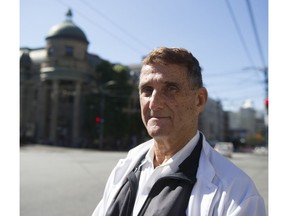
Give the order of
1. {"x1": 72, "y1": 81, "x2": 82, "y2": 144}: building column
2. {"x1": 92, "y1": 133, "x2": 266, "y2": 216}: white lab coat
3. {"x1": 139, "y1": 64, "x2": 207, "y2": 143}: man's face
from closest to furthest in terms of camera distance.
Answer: {"x1": 92, "y1": 133, "x2": 266, "y2": 216}: white lab coat
{"x1": 139, "y1": 64, "x2": 207, "y2": 143}: man's face
{"x1": 72, "y1": 81, "x2": 82, "y2": 144}: building column

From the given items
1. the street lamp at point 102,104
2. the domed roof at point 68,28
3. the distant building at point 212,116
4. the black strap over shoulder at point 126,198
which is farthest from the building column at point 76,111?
the black strap over shoulder at point 126,198

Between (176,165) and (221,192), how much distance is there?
8.5 inches

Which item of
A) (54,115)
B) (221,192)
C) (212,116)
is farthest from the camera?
(54,115)

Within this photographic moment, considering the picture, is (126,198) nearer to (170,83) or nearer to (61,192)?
(170,83)

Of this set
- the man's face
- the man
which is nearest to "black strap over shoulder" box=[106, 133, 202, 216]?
the man

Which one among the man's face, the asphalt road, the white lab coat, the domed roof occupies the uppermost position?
the domed roof

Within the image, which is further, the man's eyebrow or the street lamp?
the street lamp

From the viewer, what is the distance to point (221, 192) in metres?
1.09

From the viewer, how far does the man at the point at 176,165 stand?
1089 mm

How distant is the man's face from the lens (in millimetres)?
1252

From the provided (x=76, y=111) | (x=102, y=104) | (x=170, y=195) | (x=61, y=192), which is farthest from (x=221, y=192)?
(x=76, y=111)

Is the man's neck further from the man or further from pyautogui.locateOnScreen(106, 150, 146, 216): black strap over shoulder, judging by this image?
pyautogui.locateOnScreen(106, 150, 146, 216): black strap over shoulder

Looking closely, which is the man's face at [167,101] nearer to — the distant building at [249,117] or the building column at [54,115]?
the distant building at [249,117]
